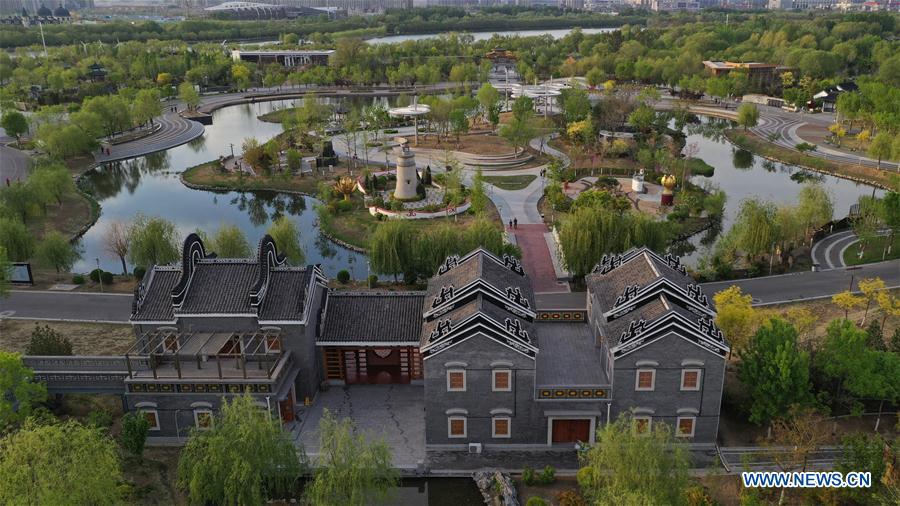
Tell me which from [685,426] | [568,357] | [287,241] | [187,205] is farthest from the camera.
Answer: [187,205]

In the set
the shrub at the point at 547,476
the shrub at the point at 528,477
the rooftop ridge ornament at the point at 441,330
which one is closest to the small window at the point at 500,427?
the shrub at the point at 528,477

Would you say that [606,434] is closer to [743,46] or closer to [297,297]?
[297,297]

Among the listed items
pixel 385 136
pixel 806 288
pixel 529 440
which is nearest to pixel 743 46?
pixel 385 136

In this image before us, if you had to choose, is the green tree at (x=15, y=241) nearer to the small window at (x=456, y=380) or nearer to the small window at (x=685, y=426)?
the small window at (x=456, y=380)

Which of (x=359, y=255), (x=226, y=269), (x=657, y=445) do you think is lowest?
(x=359, y=255)

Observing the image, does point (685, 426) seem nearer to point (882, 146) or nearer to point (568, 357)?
point (568, 357)

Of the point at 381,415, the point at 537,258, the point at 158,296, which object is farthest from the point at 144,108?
the point at 381,415
